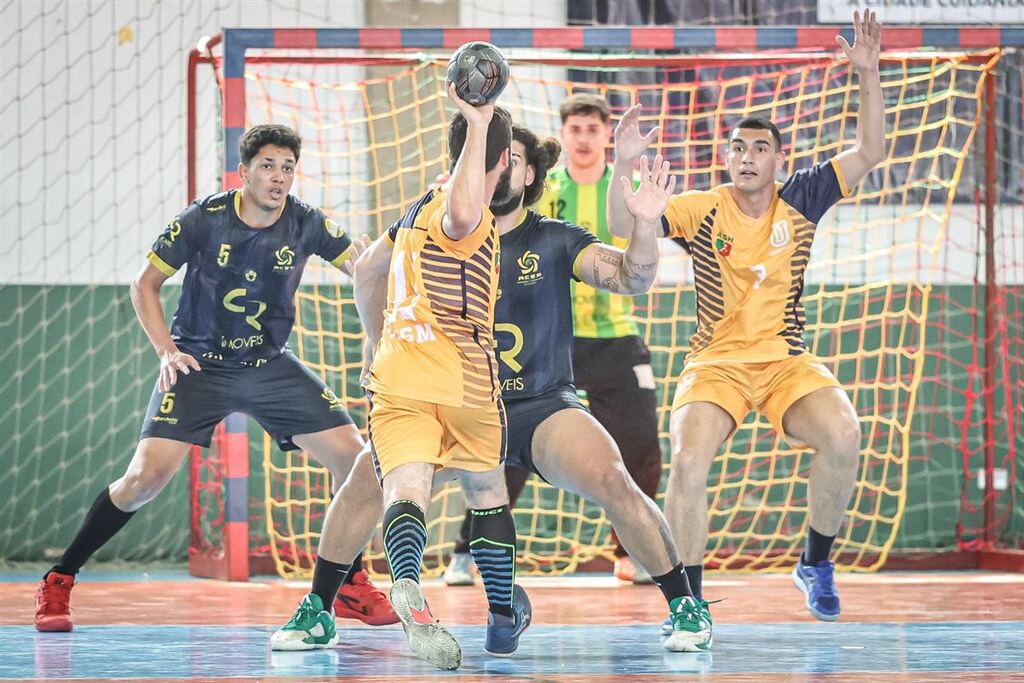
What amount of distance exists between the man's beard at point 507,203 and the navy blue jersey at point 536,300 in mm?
123

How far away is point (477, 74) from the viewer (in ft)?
11.8

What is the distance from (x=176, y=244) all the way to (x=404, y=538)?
7.36 ft

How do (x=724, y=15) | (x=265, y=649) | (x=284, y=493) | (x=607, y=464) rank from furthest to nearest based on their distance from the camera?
(x=724, y=15), (x=284, y=493), (x=265, y=649), (x=607, y=464)

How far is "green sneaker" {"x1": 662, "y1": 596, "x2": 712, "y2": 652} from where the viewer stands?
174 inches

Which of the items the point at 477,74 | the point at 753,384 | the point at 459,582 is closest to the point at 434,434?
the point at 477,74

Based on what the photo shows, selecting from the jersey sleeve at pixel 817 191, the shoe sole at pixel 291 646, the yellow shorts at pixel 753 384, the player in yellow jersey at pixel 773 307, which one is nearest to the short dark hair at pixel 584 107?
Answer: the player in yellow jersey at pixel 773 307

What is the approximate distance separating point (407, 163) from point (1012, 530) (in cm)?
441

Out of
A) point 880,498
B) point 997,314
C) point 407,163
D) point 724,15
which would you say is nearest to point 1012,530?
point 880,498

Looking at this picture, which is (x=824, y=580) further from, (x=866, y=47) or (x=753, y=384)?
(x=866, y=47)

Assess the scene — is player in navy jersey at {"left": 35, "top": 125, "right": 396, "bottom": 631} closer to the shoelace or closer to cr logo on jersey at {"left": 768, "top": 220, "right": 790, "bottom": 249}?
cr logo on jersey at {"left": 768, "top": 220, "right": 790, "bottom": 249}

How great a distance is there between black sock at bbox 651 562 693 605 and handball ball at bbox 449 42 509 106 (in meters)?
1.66

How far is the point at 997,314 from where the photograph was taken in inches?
311

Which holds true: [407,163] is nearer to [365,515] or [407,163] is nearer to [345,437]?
[345,437]

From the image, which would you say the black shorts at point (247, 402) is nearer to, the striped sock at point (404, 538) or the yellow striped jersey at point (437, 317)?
the yellow striped jersey at point (437, 317)
